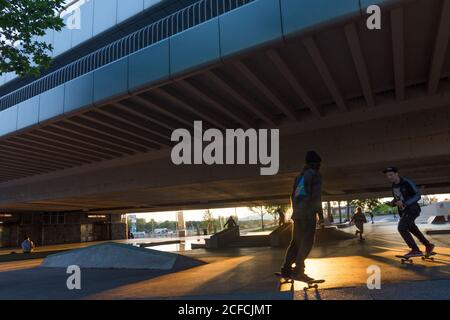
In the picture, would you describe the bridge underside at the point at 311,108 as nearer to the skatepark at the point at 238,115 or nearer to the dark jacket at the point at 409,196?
the skatepark at the point at 238,115

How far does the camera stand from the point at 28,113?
40.6 feet

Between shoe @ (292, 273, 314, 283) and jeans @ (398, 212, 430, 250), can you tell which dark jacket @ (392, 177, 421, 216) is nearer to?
jeans @ (398, 212, 430, 250)

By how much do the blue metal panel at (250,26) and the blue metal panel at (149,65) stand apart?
1.61 meters

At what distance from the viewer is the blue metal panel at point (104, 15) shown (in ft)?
53.2

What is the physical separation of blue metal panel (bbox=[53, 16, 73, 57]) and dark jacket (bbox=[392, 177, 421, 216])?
1714cm

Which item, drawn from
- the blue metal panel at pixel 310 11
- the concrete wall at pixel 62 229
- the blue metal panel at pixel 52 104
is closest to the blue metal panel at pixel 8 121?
the blue metal panel at pixel 52 104

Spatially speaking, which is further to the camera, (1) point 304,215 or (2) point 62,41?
(2) point 62,41

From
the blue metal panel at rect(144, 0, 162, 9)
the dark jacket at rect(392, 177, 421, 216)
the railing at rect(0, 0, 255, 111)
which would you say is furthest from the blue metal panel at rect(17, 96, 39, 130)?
the dark jacket at rect(392, 177, 421, 216)

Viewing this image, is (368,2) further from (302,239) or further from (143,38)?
(143,38)

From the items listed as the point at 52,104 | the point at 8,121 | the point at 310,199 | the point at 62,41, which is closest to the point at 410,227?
the point at 310,199

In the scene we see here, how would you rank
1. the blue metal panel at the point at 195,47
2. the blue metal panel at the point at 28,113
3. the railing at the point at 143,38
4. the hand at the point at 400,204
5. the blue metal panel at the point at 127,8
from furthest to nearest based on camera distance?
1. the blue metal panel at the point at 127,8
2. the blue metal panel at the point at 28,113
3. the railing at the point at 143,38
4. the blue metal panel at the point at 195,47
5. the hand at the point at 400,204

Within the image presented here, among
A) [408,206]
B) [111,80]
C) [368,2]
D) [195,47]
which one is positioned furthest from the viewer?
[111,80]

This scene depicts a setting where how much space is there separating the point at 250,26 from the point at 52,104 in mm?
7112

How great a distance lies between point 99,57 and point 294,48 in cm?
730
